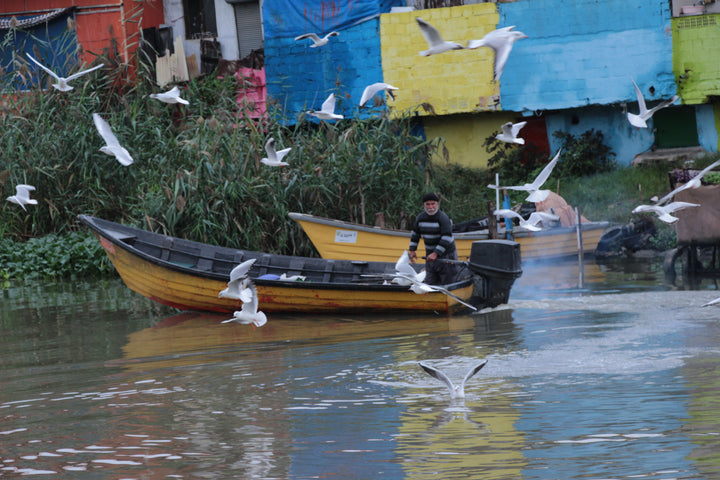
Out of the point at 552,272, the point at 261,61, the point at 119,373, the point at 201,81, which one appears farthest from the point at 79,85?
the point at 119,373

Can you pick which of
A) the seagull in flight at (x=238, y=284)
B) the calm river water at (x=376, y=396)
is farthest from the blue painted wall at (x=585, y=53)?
the seagull in flight at (x=238, y=284)

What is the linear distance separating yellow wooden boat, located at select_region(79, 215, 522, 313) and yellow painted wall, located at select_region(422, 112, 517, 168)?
27.5 feet

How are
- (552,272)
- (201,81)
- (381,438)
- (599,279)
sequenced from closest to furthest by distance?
(381,438), (599,279), (552,272), (201,81)

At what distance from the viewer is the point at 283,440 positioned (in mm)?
7285

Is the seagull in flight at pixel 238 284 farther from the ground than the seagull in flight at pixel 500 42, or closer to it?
closer to it

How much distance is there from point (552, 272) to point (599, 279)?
1344mm

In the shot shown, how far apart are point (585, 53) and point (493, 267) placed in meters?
9.54

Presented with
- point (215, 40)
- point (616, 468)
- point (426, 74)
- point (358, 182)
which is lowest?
point (616, 468)

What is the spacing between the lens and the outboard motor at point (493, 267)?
12766 millimetres

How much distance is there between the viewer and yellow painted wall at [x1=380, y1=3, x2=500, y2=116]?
70.2 ft

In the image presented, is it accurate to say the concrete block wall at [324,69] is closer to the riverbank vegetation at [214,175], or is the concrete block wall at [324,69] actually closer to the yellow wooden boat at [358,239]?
the riverbank vegetation at [214,175]

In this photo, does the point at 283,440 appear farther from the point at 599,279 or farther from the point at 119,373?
the point at 599,279

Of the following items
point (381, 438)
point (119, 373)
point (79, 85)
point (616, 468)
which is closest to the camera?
point (616, 468)

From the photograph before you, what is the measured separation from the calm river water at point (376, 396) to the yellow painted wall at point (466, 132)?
360 inches
